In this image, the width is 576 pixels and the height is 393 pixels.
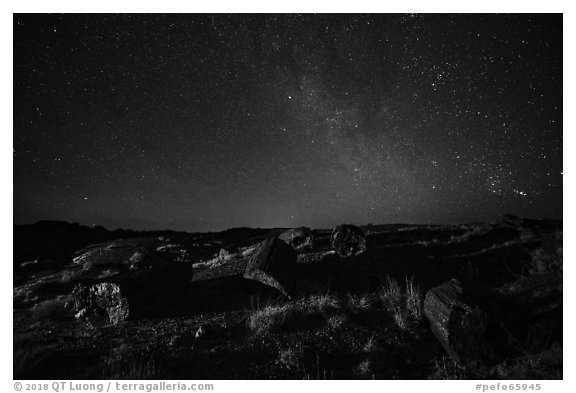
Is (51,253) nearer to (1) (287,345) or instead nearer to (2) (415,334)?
(1) (287,345)

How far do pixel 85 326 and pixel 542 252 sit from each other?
1003 cm

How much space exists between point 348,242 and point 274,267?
3850mm

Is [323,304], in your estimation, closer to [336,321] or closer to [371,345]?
[336,321]

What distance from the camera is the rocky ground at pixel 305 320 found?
11.6 ft

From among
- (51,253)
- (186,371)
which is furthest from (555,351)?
(51,253)

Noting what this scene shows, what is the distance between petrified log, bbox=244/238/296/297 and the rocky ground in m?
0.03

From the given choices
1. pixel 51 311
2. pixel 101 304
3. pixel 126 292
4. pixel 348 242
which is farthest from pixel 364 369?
pixel 51 311

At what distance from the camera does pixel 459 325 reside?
143 inches

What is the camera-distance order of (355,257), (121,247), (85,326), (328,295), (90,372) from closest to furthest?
(90,372) → (85,326) → (328,295) → (355,257) → (121,247)

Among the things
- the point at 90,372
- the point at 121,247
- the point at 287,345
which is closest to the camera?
the point at 90,372

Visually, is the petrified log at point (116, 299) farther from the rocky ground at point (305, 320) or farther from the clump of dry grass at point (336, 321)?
the clump of dry grass at point (336, 321)

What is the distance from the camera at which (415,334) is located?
161 inches

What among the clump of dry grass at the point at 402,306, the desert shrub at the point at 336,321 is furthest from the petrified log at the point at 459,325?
the desert shrub at the point at 336,321

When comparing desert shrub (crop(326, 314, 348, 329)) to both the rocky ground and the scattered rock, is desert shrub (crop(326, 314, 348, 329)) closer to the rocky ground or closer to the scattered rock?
the rocky ground
